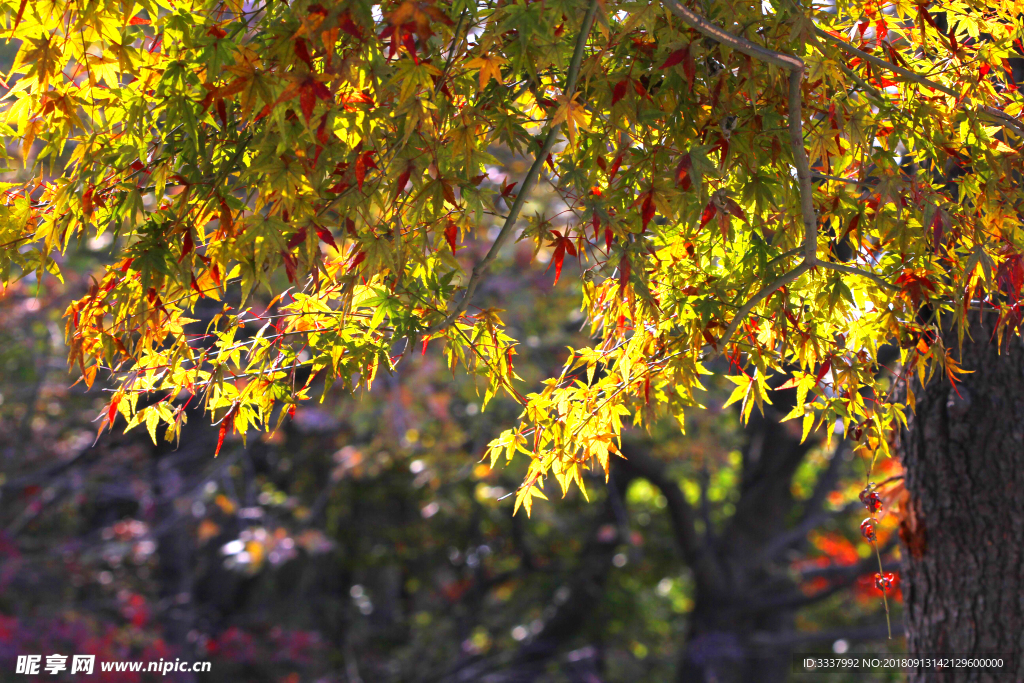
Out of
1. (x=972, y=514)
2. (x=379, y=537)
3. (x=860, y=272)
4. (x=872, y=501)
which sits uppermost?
(x=860, y=272)

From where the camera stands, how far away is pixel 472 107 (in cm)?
175

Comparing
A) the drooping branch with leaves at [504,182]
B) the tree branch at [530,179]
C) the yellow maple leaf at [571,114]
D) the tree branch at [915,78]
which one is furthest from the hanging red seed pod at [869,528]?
the yellow maple leaf at [571,114]

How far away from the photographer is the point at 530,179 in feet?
5.62

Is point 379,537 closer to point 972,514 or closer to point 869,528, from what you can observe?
point 972,514

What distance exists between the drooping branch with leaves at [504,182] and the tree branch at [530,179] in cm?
1

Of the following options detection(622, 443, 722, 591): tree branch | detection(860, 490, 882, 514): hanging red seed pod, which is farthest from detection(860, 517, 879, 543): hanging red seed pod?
detection(622, 443, 722, 591): tree branch

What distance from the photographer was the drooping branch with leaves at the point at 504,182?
60.8 inches

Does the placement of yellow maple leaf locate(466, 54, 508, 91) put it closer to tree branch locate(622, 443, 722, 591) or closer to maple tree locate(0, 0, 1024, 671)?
maple tree locate(0, 0, 1024, 671)

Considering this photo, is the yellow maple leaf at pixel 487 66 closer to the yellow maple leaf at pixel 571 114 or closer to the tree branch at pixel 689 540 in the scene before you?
the yellow maple leaf at pixel 571 114

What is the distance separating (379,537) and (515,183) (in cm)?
824

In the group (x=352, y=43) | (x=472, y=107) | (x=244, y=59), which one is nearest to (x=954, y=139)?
(x=472, y=107)

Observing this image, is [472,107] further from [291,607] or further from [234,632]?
[291,607]

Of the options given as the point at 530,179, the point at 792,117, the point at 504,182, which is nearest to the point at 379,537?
the point at 504,182

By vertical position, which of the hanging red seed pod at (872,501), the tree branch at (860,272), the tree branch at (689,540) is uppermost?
the tree branch at (860,272)
